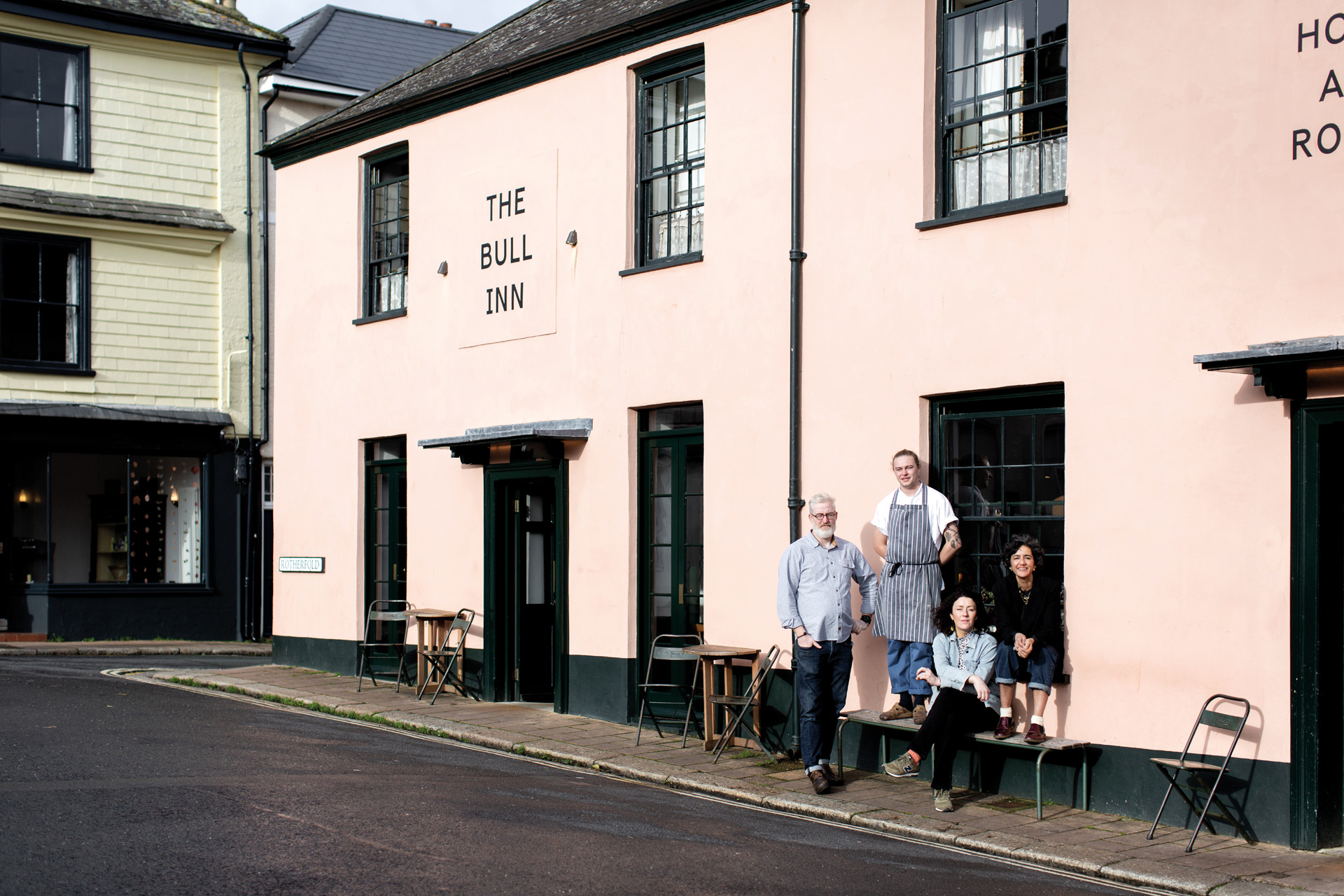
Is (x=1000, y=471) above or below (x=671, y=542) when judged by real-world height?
above

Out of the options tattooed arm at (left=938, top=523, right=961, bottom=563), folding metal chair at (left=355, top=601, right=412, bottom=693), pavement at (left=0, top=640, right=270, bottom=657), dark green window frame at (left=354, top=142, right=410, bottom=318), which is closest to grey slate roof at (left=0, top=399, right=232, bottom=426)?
pavement at (left=0, top=640, right=270, bottom=657)

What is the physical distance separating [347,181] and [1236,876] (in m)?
12.0

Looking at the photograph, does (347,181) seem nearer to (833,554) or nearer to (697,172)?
(697,172)

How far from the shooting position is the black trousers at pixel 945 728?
8.70 meters

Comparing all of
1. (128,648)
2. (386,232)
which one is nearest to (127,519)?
(128,648)

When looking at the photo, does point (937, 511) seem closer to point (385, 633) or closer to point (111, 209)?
Answer: point (385, 633)

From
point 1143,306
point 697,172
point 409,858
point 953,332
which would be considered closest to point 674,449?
point 697,172

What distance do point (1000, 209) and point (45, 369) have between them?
15.4 m

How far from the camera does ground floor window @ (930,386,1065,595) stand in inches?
363

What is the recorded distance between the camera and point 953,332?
9680mm

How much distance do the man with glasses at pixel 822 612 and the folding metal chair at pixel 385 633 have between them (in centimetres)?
545

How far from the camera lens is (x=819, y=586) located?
9664 millimetres

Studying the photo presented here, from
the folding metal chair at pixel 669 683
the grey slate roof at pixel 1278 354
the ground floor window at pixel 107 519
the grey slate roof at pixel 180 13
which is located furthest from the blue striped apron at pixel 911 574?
the grey slate roof at pixel 180 13

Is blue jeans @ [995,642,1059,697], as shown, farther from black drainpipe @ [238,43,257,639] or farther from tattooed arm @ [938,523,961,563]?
black drainpipe @ [238,43,257,639]
